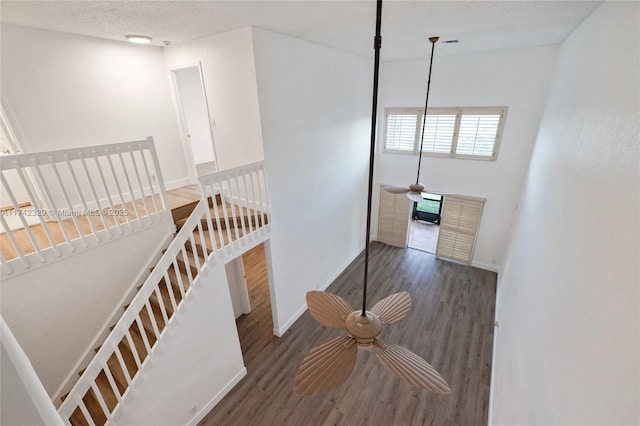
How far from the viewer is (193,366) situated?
10.6ft

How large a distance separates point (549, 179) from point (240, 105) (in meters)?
3.71

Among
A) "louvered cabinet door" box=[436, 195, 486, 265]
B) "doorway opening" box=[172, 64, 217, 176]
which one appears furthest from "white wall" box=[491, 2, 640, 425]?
"doorway opening" box=[172, 64, 217, 176]

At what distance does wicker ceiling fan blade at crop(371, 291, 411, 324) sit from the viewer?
1.73 meters

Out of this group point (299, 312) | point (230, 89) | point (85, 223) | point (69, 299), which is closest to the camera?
point (69, 299)

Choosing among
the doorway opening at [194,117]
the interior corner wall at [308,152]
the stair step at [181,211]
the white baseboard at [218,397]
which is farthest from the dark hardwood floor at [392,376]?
the doorway opening at [194,117]

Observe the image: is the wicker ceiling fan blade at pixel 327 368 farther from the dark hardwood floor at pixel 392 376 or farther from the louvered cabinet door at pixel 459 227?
the louvered cabinet door at pixel 459 227

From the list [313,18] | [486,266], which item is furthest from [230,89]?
[486,266]

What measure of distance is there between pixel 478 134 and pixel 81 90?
264 inches

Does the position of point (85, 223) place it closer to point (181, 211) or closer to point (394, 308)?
point (181, 211)

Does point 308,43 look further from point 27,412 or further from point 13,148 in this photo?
point 27,412

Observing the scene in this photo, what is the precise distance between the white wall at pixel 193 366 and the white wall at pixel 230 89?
169 centimetres

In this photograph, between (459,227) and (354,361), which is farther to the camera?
(459,227)

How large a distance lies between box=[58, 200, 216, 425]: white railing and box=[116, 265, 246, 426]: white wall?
126mm

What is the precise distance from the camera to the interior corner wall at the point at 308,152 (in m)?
3.60
